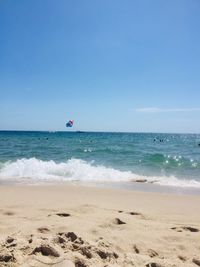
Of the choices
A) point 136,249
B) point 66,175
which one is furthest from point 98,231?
point 66,175

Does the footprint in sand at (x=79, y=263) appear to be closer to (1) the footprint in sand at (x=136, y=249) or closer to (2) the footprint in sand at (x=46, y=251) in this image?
(2) the footprint in sand at (x=46, y=251)

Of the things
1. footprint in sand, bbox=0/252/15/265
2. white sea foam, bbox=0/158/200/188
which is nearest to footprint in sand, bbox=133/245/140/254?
footprint in sand, bbox=0/252/15/265

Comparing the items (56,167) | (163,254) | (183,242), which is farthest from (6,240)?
(56,167)

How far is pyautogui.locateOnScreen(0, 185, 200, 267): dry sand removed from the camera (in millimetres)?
3438

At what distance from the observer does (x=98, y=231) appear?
14.8 ft

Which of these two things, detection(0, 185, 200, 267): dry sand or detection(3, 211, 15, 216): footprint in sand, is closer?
detection(0, 185, 200, 267): dry sand

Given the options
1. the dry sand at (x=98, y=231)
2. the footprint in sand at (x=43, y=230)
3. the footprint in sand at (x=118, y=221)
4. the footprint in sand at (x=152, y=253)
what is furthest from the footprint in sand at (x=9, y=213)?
the footprint in sand at (x=152, y=253)

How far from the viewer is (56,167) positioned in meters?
15.6

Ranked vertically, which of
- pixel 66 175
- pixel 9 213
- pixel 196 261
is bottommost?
pixel 66 175

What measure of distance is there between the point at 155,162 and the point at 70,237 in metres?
16.2

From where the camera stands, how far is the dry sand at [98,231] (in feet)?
11.3

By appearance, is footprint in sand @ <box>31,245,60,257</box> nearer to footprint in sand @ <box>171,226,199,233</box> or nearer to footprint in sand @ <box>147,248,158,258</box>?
footprint in sand @ <box>147,248,158,258</box>

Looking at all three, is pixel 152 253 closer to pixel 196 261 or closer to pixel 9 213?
pixel 196 261

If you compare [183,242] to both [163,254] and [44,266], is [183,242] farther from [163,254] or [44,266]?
[44,266]
